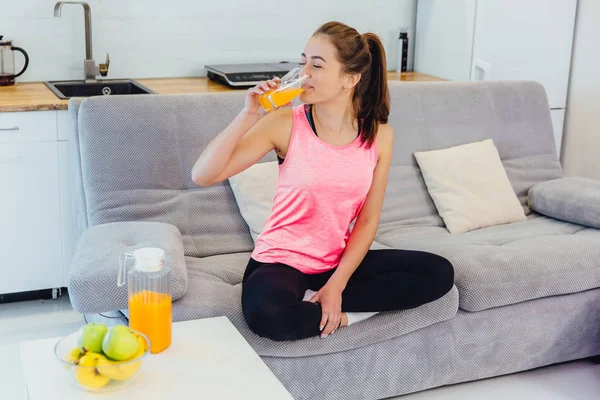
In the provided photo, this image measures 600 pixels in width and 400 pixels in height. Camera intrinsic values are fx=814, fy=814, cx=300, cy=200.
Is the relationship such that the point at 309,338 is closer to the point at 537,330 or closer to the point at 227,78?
the point at 537,330

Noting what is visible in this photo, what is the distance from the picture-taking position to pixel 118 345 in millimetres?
1517

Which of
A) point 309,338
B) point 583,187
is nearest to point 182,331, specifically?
point 309,338

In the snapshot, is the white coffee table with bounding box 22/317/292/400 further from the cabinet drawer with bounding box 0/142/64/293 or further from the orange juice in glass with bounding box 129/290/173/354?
the cabinet drawer with bounding box 0/142/64/293

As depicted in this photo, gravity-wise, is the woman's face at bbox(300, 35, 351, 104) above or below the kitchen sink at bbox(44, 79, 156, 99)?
above

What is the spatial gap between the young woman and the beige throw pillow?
2.22 ft

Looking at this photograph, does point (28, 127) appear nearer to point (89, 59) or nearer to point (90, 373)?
point (89, 59)

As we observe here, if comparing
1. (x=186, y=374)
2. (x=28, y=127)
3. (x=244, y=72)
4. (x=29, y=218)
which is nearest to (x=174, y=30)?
(x=244, y=72)

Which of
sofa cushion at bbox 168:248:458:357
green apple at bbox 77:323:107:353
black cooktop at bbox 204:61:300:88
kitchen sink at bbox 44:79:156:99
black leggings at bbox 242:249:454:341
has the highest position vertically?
black cooktop at bbox 204:61:300:88

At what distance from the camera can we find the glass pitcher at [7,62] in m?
3.33

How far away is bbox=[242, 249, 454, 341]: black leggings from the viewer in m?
2.12

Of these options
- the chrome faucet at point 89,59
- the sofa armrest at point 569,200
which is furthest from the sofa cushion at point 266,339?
the chrome faucet at point 89,59

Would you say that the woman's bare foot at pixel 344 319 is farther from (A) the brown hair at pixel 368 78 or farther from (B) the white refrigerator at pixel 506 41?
(B) the white refrigerator at pixel 506 41

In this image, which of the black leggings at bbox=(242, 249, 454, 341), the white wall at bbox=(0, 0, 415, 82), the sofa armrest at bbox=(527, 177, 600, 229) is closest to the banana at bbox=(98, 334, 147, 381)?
the black leggings at bbox=(242, 249, 454, 341)

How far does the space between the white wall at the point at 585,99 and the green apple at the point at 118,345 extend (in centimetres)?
297
